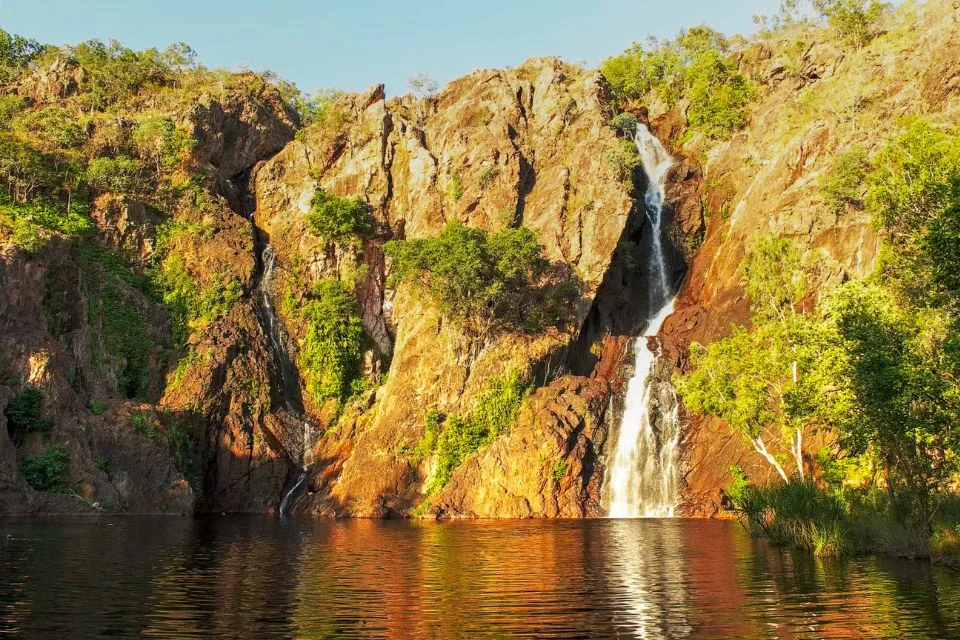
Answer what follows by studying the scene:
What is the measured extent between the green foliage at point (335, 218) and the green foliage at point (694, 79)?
124ft

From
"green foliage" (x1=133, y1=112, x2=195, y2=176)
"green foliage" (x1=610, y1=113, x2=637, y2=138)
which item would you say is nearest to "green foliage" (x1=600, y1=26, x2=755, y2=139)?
"green foliage" (x1=610, y1=113, x2=637, y2=138)

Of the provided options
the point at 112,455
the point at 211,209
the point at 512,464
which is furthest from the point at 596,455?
the point at 211,209

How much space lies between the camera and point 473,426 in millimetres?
63812

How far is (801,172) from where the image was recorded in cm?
6850

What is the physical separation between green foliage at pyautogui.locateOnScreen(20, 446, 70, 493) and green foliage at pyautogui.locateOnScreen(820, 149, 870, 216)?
58325 millimetres

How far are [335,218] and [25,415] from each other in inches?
1417

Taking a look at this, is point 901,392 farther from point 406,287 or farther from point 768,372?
point 406,287

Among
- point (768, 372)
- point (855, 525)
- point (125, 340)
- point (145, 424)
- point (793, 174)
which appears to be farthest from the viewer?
point (125, 340)

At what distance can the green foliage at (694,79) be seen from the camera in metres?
86.3

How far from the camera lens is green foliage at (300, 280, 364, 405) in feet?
244

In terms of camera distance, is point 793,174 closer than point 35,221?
No

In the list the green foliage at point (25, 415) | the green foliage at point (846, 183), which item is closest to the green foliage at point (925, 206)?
the green foliage at point (846, 183)

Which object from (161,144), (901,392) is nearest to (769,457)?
(901,392)

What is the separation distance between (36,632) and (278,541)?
23219 millimetres
